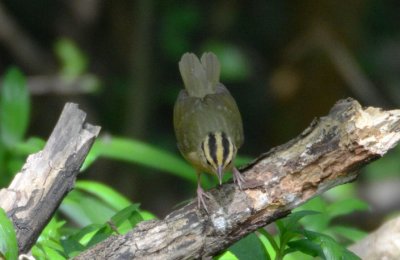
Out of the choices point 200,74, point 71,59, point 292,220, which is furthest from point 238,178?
point 71,59

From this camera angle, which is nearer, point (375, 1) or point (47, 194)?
point (47, 194)

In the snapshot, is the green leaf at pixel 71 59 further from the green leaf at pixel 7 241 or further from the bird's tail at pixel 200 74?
the green leaf at pixel 7 241

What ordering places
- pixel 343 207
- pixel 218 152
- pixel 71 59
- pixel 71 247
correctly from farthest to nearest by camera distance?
pixel 71 59 < pixel 343 207 < pixel 218 152 < pixel 71 247

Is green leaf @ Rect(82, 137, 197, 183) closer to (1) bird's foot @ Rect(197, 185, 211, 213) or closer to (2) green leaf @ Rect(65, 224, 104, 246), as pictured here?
(2) green leaf @ Rect(65, 224, 104, 246)

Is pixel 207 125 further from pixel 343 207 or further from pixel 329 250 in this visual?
pixel 329 250

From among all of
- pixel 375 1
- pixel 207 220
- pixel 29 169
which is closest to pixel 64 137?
pixel 29 169

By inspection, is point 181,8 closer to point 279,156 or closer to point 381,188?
point 381,188

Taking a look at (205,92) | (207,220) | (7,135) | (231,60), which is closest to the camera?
(207,220)

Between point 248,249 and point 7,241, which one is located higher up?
point 7,241

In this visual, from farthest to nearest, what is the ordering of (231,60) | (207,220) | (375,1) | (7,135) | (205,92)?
(375,1)
(231,60)
(7,135)
(205,92)
(207,220)
